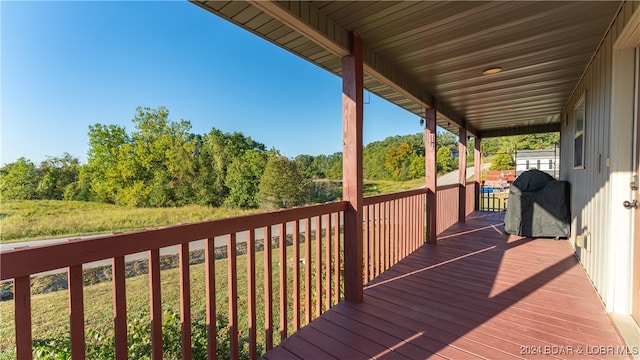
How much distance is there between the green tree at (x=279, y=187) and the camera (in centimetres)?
2252

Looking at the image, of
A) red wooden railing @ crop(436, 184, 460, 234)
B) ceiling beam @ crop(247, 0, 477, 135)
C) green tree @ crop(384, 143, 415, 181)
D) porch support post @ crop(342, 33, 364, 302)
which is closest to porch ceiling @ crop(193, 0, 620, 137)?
ceiling beam @ crop(247, 0, 477, 135)

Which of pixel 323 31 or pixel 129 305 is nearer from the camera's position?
pixel 323 31

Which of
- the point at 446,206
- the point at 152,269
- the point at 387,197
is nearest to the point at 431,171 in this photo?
the point at 387,197

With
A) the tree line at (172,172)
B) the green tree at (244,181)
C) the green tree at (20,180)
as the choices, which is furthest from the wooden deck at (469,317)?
the green tree at (20,180)

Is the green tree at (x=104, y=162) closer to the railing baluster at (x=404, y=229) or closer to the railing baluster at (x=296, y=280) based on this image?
the railing baluster at (x=404, y=229)

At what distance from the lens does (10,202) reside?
59.4 feet

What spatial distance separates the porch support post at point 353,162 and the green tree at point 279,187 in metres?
20.0

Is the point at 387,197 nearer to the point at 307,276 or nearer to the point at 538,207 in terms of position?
the point at 307,276

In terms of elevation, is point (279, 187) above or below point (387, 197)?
below

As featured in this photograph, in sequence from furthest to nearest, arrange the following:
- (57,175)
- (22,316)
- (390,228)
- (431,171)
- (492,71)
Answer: (57,175) < (431,171) < (390,228) < (492,71) < (22,316)

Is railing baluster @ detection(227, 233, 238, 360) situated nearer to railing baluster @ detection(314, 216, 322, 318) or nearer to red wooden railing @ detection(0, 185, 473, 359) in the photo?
red wooden railing @ detection(0, 185, 473, 359)

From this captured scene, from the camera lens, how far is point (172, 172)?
23.8 m

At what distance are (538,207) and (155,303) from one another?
564cm

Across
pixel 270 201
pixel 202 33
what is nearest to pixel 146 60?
pixel 202 33
